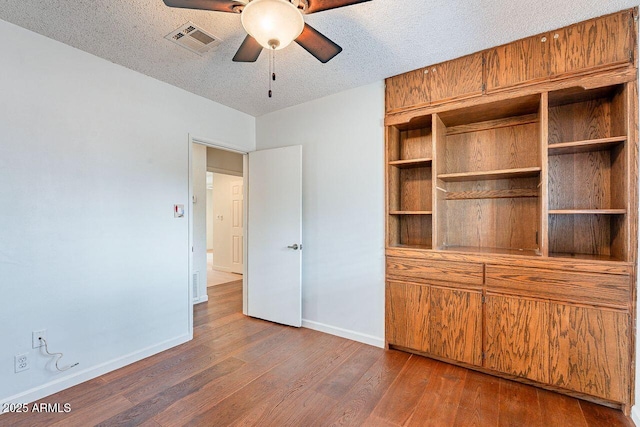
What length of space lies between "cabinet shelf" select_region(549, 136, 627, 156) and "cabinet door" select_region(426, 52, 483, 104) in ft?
2.28

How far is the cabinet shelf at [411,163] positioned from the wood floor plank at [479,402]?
69.8 inches

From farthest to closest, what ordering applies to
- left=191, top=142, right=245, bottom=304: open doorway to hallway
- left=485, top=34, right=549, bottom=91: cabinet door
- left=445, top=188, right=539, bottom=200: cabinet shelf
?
left=191, top=142, right=245, bottom=304: open doorway to hallway, left=445, top=188, right=539, bottom=200: cabinet shelf, left=485, top=34, right=549, bottom=91: cabinet door

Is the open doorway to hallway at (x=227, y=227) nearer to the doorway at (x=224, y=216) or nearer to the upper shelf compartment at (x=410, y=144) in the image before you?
the doorway at (x=224, y=216)

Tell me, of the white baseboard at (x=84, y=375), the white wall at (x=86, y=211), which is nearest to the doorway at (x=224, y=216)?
the white wall at (x=86, y=211)

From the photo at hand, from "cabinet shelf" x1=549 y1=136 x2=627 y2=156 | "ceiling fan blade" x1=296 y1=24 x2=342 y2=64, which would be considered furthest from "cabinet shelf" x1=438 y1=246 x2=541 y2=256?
"ceiling fan blade" x1=296 y1=24 x2=342 y2=64

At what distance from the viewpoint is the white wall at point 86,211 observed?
2008 mm

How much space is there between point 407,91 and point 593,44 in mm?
1249

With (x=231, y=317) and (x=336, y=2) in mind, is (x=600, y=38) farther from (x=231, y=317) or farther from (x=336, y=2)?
(x=231, y=317)

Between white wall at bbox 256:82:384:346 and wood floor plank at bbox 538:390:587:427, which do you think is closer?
wood floor plank at bbox 538:390:587:427

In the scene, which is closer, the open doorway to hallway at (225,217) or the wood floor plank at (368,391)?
the wood floor plank at (368,391)

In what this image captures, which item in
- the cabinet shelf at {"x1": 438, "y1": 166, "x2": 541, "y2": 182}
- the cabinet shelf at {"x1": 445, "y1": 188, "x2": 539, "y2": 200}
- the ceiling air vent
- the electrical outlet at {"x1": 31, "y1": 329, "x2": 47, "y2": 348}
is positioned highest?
the ceiling air vent

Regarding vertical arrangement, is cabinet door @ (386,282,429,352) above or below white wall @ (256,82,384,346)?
below

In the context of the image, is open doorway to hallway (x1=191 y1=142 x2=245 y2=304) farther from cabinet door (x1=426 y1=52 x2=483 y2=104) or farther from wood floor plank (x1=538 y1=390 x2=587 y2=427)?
wood floor plank (x1=538 y1=390 x2=587 y2=427)

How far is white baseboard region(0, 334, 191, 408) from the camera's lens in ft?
6.63
